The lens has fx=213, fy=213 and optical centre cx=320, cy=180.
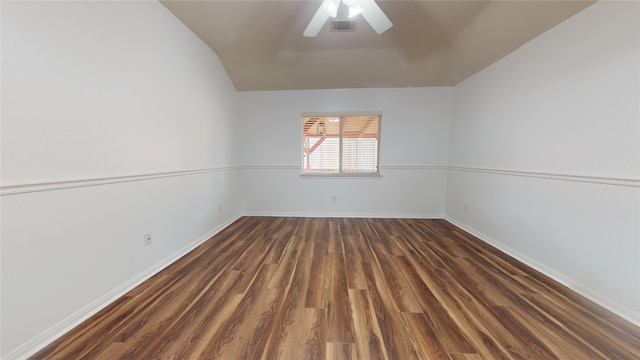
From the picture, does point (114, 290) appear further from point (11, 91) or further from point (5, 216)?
point (11, 91)

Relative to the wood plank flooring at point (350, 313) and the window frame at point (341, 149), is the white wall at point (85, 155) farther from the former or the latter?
the window frame at point (341, 149)

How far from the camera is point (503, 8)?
2178mm

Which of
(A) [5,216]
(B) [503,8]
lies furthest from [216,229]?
(B) [503,8]

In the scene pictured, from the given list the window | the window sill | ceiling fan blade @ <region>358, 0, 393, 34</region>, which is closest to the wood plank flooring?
the window sill

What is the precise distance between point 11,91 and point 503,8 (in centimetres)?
386

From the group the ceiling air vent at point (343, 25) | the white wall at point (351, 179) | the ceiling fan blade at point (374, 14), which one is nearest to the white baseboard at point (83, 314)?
the white wall at point (351, 179)

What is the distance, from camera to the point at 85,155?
1474 mm

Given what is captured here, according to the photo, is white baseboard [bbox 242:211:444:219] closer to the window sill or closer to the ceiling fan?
the window sill

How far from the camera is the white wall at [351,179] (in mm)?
3826

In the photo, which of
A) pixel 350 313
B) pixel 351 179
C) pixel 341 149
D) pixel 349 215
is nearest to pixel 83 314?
pixel 350 313

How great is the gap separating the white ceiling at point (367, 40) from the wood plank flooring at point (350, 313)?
2439 millimetres

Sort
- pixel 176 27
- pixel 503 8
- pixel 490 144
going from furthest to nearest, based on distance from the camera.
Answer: pixel 490 144 → pixel 176 27 → pixel 503 8

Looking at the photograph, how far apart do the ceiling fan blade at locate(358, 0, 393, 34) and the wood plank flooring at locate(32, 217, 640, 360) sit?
7.75ft

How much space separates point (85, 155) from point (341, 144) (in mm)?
3315
